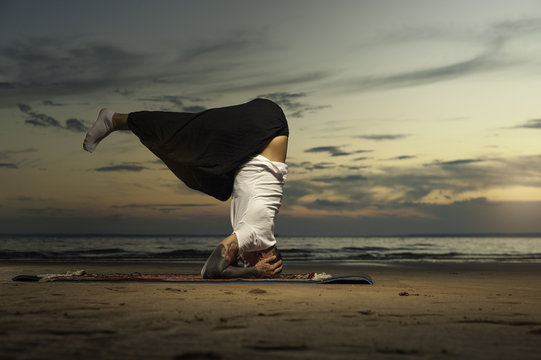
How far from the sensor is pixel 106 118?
5.04 metres

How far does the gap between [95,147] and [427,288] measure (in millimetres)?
3251

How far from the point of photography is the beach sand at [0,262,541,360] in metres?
1.93

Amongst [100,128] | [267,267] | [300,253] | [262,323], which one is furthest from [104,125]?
[300,253]

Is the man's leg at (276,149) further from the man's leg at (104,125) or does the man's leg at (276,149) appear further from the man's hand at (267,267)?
the man's leg at (104,125)

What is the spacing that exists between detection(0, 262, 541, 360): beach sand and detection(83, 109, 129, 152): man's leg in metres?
1.62

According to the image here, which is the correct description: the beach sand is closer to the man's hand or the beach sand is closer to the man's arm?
the man's arm

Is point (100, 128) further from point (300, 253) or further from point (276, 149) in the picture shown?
point (300, 253)

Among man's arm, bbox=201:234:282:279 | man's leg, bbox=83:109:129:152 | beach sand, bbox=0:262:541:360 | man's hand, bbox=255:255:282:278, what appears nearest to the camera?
beach sand, bbox=0:262:541:360

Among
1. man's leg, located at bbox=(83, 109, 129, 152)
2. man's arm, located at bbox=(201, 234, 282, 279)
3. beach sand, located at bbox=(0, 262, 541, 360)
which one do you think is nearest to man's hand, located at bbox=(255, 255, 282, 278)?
man's arm, located at bbox=(201, 234, 282, 279)

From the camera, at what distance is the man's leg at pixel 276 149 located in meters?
4.82

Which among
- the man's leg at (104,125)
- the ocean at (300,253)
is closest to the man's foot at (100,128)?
the man's leg at (104,125)

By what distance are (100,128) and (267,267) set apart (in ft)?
6.59

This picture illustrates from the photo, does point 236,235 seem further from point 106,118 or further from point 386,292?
point 106,118

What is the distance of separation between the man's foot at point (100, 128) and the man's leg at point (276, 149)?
147 centimetres
